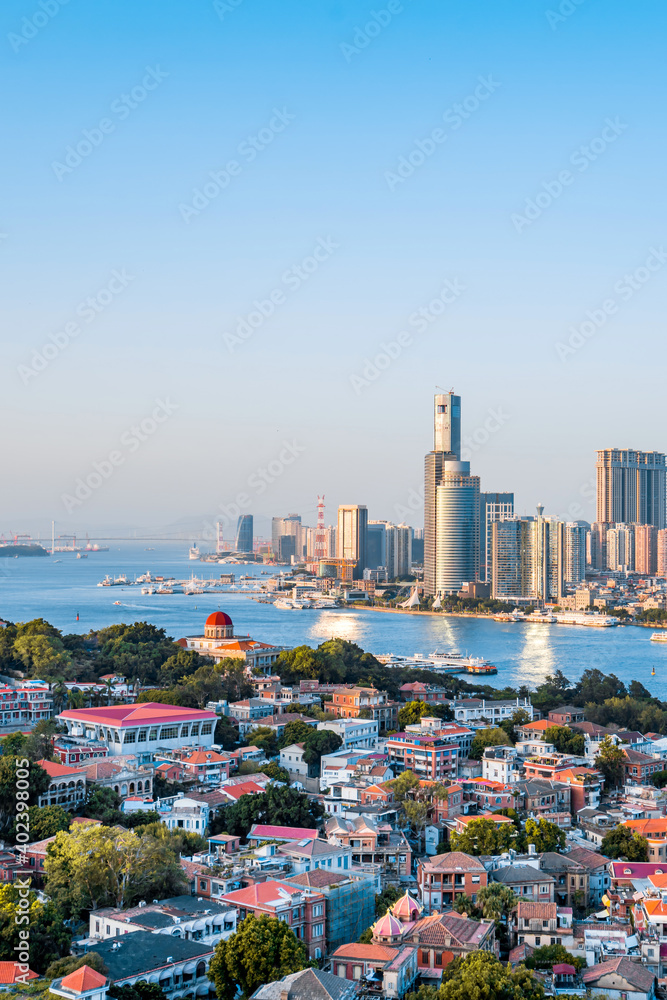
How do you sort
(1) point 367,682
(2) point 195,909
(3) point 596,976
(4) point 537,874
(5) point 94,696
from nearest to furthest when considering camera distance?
(3) point 596,976 → (2) point 195,909 → (4) point 537,874 → (5) point 94,696 → (1) point 367,682

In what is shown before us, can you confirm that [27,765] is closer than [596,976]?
No

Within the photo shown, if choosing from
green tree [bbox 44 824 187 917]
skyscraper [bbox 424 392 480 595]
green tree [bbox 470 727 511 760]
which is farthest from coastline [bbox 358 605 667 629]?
green tree [bbox 44 824 187 917]

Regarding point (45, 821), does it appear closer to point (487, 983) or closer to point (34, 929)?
point (34, 929)

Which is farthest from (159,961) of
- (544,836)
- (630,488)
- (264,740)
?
(630,488)

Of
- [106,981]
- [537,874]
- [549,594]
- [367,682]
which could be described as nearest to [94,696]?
[367,682]

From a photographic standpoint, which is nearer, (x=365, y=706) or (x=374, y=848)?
(x=374, y=848)

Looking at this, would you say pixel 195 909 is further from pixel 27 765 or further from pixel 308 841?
pixel 27 765
